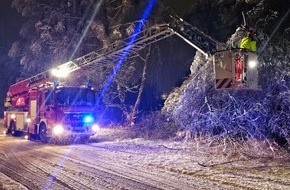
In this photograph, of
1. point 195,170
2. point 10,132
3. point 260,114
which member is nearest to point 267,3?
point 260,114

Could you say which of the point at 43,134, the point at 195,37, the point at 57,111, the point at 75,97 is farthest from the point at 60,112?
the point at 195,37

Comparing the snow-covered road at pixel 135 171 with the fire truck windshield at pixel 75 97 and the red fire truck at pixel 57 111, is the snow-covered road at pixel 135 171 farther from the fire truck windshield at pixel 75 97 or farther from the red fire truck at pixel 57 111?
the fire truck windshield at pixel 75 97

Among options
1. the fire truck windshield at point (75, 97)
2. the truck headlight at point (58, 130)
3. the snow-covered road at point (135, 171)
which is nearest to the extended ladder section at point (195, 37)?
the snow-covered road at point (135, 171)

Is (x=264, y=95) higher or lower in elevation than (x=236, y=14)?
lower

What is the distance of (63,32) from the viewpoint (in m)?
22.9

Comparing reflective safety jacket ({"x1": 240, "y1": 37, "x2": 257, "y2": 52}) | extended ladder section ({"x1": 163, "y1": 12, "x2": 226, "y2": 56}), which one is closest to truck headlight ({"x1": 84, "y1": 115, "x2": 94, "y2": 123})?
extended ladder section ({"x1": 163, "y1": 12, "x2": 226, "y2": 56})

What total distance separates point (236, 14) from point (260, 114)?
612 cm

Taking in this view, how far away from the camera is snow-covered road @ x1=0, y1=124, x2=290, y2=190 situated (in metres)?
7.59

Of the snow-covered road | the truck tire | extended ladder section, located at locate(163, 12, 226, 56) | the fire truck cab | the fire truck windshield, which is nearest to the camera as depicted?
the snow-covered road

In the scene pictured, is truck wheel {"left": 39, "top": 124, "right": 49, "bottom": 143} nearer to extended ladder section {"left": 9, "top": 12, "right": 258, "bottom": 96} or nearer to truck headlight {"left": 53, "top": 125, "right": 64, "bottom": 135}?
truck headlight {"left": 53, "top": 125, "right": 64, "bottom": 135}

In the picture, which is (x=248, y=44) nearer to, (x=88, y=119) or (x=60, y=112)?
(x=88, y=119)

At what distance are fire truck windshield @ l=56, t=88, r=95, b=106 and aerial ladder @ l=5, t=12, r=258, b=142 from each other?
21 cm

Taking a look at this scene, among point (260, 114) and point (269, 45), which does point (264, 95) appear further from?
point (269, 45)

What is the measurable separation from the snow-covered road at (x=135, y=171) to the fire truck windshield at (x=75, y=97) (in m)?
3.20
